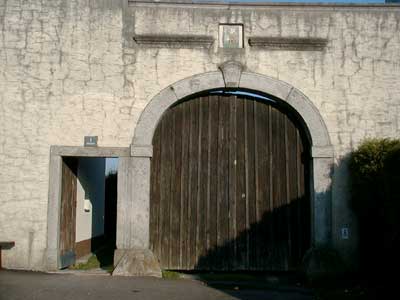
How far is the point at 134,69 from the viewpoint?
8.70m

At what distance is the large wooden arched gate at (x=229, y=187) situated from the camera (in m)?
8.75

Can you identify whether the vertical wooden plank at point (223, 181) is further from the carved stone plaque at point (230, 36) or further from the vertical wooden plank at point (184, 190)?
the carved stone plaque at point (230, 36)

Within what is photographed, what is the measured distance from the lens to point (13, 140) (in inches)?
337

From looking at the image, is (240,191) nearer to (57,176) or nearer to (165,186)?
Result: (165,186)

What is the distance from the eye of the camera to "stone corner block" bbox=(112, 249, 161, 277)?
818cm

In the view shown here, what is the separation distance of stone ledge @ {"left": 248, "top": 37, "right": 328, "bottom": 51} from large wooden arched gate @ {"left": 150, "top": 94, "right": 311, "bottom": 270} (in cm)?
98

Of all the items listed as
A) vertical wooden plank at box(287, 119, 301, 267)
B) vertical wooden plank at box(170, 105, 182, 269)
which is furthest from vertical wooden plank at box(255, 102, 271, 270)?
vertical wooden plank at box(170, 105, 182, 269)

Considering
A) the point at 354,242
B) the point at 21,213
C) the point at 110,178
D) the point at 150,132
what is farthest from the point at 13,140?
the point at 110,178

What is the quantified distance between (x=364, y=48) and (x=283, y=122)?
1.89m

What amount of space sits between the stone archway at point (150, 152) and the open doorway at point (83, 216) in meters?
1.16

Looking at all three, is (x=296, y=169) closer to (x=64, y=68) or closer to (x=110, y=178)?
(x=64, y=68)

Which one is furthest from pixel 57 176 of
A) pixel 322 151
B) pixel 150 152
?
pixel 322 151

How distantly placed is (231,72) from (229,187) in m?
1.99

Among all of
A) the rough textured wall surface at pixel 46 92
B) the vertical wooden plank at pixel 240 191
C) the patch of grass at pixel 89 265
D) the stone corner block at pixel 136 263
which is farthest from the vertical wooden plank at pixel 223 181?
the patch of grass at pixel 89 265
